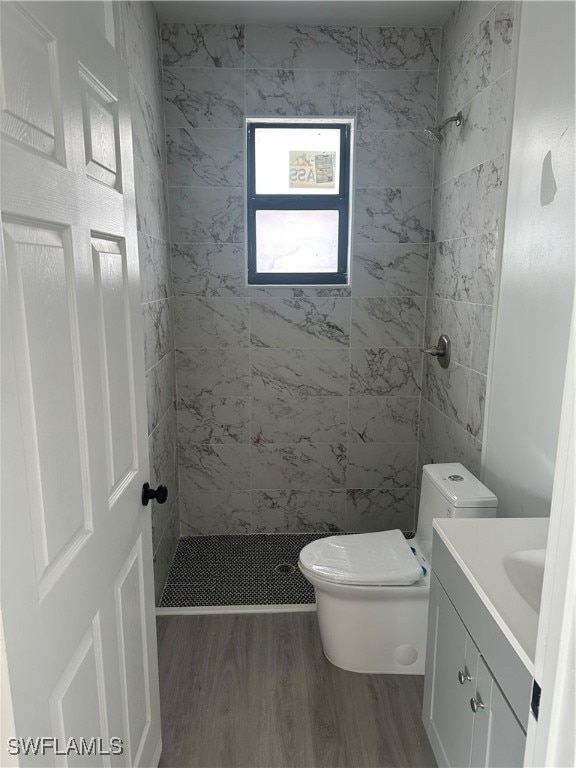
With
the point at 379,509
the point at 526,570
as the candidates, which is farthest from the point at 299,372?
the point at 526,570

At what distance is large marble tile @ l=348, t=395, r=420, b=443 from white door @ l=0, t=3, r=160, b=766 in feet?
6.34

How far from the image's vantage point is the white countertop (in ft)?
3.61

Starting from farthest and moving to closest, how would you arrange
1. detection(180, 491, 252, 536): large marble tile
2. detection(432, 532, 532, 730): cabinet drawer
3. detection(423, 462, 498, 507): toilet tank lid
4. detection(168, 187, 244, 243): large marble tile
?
detection(180, 491, 252, 536): large marble tile, detection(168, 187, 244, 243): large marble tile, detection(423, 462, 498, 507): toilet tank lid, detection(432, 532, 532, 730): cabinet drawer

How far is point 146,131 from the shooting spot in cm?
239

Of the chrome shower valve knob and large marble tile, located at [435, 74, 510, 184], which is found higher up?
large marble tile, located at [435, 74, 510, 184]

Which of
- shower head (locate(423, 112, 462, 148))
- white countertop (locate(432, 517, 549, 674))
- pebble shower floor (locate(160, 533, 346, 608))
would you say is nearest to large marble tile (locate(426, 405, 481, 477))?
white countertop (locate(432, 517, 549, 674))

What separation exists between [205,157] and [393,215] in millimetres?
1074

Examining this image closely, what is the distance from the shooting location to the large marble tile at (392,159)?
2.88 meters

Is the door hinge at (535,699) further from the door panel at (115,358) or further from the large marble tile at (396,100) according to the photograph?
the large marble tile at (396,100)

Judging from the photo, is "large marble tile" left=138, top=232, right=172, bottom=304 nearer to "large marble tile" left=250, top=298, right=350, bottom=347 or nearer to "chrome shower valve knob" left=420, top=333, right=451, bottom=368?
"large marble tile" left=250, top=298, right=350, bottom=347

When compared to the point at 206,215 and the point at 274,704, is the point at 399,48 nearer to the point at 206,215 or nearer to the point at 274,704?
the point at 206,215

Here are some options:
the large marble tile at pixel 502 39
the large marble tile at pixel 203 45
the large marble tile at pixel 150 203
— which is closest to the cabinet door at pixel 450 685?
the large marble tile at pixel 150 203

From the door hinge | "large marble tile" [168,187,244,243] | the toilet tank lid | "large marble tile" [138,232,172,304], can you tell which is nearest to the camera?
the door hinge

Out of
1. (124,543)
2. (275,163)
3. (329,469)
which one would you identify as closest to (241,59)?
(275,163)
